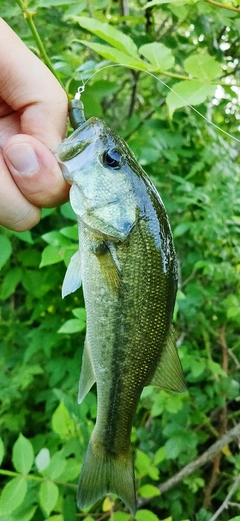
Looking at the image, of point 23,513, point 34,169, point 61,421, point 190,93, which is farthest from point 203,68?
point 23,513

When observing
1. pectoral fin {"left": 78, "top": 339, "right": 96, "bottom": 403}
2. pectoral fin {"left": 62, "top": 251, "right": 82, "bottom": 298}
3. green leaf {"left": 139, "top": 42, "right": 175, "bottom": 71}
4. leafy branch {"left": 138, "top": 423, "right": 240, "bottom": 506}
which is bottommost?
leafy branch {"left": 138, "top": 423, "right": 240, "bottom": 506}

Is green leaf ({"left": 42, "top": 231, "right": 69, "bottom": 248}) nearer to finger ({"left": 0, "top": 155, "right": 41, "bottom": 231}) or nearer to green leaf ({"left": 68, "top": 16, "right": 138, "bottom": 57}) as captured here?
finger ({"left": 0, "top": 155, "right": 41, "bottom": 231})

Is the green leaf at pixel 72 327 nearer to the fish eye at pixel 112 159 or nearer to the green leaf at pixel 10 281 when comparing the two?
the green leaf at pixel 10 281

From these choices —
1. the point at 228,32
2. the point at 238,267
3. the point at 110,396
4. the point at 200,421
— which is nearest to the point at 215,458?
the point at 200,421

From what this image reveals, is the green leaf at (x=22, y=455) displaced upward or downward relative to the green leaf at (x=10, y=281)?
upward

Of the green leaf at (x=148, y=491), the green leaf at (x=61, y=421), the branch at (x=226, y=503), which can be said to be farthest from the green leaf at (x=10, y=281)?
the branch at (x=226, y=503)

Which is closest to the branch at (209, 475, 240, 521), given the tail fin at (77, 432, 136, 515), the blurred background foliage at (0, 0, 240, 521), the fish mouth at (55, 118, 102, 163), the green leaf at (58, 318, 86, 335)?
the blurred background foliage at (0, 0, 240, 521)

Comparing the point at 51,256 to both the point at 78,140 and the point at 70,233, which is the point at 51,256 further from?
the point at 78,140
